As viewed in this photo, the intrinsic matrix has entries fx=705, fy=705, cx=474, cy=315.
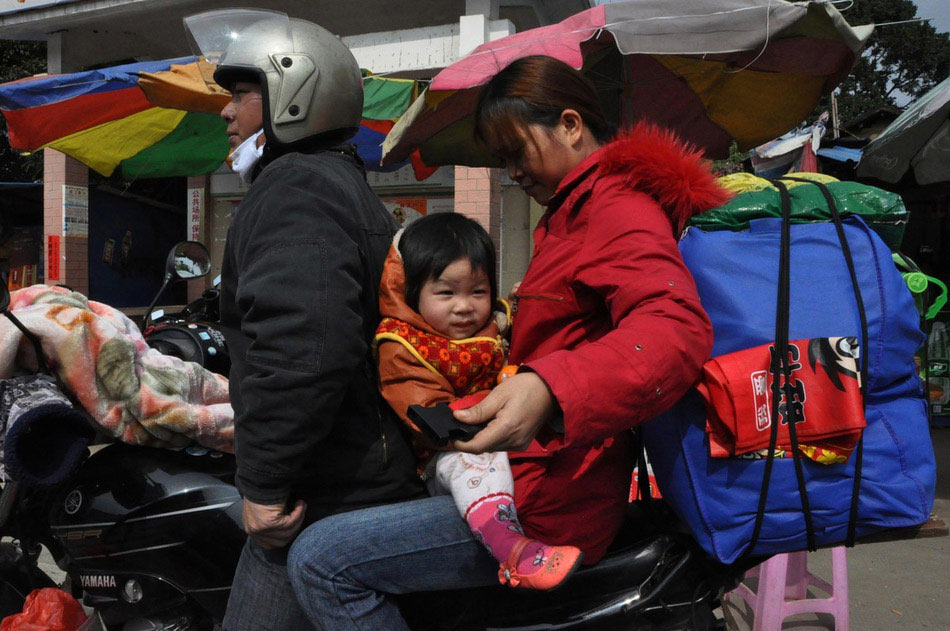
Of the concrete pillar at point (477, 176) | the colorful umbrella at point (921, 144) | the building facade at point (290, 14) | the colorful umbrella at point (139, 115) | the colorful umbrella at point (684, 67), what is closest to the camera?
the colorful umbrella at point (684, 67)

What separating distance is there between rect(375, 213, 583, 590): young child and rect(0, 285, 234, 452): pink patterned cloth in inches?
33.6

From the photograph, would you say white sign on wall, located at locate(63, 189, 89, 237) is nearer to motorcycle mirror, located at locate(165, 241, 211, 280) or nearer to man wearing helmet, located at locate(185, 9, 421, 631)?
motorcycle mirror, located at locate(165, 241, 211, 280)

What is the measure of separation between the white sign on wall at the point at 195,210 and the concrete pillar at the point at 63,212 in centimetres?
169

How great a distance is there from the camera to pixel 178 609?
82.2 inches

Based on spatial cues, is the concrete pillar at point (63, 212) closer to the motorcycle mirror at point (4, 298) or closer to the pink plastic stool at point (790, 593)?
the motorcycle mirror at point (4, 298)

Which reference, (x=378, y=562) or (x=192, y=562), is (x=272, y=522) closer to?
(x=378, y=562)

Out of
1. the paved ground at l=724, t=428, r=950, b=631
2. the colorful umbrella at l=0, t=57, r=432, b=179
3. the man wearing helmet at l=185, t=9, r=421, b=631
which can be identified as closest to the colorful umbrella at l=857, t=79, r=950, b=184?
the paved ground at l=724, t=428, r=950, b=631

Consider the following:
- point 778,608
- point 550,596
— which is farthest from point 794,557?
point 550,596

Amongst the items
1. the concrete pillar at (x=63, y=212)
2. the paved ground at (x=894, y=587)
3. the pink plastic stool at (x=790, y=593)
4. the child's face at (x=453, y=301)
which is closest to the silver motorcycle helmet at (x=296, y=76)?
the child's face at (x=453, y=301)

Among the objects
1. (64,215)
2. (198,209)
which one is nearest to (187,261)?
(64,215)

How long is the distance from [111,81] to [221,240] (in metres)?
5.74

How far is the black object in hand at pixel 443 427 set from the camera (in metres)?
1.05

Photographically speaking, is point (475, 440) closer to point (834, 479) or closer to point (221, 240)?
point (834, 479)

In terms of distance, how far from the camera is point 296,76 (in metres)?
1.67
